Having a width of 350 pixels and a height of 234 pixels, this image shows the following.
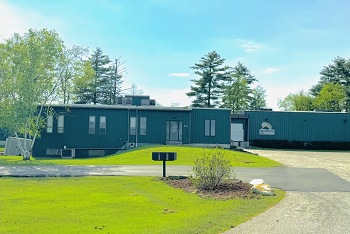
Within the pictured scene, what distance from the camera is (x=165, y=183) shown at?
35.6 feet

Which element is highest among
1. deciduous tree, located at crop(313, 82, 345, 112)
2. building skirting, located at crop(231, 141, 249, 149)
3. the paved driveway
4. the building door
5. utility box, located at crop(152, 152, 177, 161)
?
deciduous tree, located at crop(313, 82, 345, 112)

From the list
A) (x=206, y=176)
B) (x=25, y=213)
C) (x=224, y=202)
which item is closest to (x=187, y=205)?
(x=224, y=202)

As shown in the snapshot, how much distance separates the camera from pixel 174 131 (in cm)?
2778

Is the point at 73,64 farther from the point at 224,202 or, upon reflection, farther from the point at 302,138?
the point at 302,138

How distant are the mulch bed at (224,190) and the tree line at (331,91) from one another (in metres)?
48.1

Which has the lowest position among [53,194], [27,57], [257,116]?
[53,194]

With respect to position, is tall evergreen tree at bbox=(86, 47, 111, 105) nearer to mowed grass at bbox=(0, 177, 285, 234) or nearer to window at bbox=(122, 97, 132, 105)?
window at bbox=(122, 97, 132, 105)

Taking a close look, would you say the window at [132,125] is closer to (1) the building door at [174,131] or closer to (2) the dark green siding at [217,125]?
(1) the building door at [174,131]

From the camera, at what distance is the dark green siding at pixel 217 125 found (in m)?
28.3

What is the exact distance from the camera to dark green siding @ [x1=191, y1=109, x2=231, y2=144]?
2834 centimetres

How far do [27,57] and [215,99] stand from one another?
119ft

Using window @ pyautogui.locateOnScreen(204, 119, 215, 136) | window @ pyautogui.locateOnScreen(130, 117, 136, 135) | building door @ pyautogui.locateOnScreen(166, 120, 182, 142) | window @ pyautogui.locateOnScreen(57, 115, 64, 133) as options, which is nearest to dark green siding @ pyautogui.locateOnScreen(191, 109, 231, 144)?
window @ pyautogui.locateOnScreen(204, 119, 215, 136)

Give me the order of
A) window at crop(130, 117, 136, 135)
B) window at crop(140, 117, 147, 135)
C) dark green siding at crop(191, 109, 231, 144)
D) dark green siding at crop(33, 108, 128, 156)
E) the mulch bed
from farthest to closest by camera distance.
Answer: dark green siding at crop(191, 109, 231, 144)
window at crop(140, 117, 147, 135)
window at crop(130, 117, 136, 135)
dark green siding at crop(33, 108, 128, 156)
the mulch bed

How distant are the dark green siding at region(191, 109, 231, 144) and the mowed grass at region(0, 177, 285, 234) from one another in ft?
58.6
